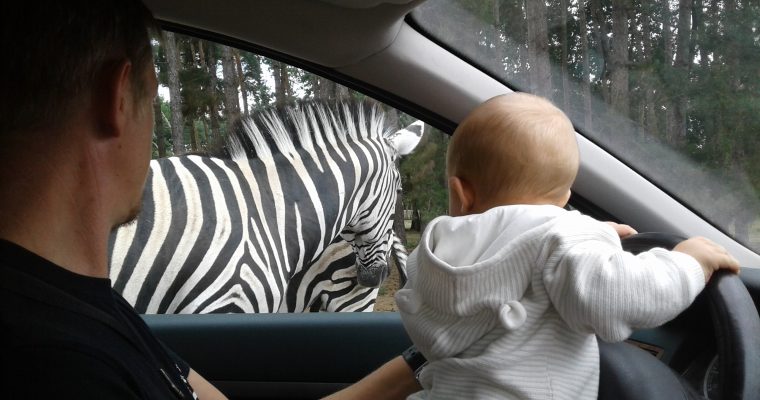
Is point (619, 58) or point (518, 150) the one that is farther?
point (619, 58)

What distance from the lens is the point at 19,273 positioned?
1051 millimetres

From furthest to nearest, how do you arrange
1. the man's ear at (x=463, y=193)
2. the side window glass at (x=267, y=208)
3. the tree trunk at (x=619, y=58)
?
the side window glass at (x=267, y=208) < the tree trunk at (x=619, y=58) < the man's ear at (x=463, y=193)

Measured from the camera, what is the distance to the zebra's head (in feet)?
12.6

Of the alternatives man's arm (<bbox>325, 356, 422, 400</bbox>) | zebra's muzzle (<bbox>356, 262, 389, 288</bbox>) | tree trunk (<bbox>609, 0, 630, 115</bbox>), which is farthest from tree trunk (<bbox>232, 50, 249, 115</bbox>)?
man's arm (<bbox>325, 356, 422, 400</bbox>)

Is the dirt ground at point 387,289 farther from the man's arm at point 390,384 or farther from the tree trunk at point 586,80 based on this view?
the man's arm at point 390,384

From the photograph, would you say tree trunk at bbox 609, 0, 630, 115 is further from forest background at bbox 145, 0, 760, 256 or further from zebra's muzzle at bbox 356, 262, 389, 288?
zebra's muzzle at bbox 356, 262, 389, 288

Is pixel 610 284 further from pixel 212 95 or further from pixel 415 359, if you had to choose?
pixel 212 95

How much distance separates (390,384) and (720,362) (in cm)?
82

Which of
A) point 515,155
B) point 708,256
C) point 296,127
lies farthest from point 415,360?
point 296,127

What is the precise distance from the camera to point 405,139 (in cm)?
368

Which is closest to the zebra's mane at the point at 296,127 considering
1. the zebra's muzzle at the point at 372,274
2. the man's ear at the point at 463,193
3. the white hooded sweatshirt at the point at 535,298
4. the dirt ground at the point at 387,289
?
the zebra's muzzle at the point at 372,274

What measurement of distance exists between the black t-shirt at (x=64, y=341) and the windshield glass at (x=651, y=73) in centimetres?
128

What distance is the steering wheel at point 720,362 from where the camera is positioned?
1.12m

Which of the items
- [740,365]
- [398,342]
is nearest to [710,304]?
[740,365]
